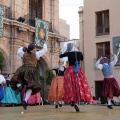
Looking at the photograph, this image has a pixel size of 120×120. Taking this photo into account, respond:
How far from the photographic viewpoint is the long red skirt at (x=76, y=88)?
7840 millimetres

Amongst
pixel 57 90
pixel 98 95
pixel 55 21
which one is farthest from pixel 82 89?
pixel 55 21

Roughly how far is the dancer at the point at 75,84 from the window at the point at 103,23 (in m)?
14.7

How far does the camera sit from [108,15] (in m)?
22.5

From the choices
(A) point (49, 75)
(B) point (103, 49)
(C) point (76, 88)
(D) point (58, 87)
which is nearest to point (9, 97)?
(D) point (58, 87)

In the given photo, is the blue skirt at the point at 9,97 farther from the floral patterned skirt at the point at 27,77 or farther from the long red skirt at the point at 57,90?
the floral patterned skirt at the point at 27,77

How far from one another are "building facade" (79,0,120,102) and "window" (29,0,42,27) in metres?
3.16

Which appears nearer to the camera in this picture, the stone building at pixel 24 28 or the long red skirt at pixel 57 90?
the long red skirt at pixel 57 90

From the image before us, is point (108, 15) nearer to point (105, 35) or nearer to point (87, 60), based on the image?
point (105, 35)

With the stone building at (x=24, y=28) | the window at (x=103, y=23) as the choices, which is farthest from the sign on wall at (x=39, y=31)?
the window at (x=103, y=23)

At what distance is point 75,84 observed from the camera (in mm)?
7934

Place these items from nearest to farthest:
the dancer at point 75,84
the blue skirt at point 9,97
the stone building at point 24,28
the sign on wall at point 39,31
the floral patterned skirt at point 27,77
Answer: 1. the floral patterned skirt at point 27,77
2. the dancer at point 75,84
3. the blue skirt at point 9,97
4. the stone building at point 24,28
5. the sign on wall at point 39,31

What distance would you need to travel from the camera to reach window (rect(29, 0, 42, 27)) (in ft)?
70.9

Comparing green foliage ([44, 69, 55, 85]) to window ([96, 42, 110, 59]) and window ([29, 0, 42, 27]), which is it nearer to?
window ([29, 0, 42, 27])

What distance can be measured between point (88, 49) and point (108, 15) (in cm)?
259
